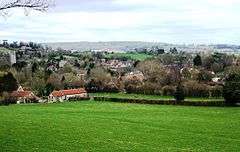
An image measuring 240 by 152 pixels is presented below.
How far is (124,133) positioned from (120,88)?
74446mm

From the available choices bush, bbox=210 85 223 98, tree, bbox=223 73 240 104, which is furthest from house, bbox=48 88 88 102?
tree, bbox=223 73 240 104

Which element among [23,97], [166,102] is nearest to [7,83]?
[23,97]

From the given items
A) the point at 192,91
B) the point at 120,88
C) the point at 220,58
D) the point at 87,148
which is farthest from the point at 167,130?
the point at 220,58

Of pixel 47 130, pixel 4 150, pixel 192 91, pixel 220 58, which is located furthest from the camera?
pixel 220 58

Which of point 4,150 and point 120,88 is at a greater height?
point 4,150

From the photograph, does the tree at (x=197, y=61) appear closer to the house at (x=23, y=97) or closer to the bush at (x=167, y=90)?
the bush at (x=167, y=90)

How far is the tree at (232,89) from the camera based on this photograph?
219 feet


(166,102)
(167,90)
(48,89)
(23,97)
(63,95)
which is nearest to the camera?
(166,102)

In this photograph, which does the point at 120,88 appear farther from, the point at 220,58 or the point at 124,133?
the point at 124,133

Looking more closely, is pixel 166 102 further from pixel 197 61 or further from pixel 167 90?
pixel 197 61

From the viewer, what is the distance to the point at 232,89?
67188mm

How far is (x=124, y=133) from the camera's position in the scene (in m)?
32.1

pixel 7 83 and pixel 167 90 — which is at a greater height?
pixel 7 83

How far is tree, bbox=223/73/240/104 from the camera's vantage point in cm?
6688
